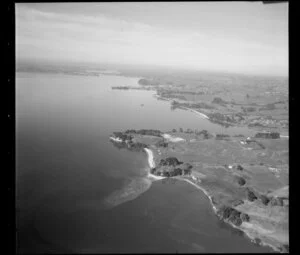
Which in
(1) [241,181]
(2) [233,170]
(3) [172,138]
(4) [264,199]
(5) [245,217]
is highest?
(3) [172,138]

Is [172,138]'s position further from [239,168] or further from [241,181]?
[241,181]

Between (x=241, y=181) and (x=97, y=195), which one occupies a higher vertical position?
(x=241, y=181)

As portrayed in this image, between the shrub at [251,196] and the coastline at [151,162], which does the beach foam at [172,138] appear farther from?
the shrub at [251,196]

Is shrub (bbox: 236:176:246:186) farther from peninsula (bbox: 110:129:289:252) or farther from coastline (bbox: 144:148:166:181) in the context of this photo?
coastline (bbox: 144:148:166:181)

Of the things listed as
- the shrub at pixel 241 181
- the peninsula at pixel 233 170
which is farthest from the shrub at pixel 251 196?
the shrub at pixel 241 181

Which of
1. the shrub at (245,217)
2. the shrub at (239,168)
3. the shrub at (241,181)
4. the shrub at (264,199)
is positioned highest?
the shrub at (239,168)

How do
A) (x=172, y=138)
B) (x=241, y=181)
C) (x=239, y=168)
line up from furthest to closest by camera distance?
(x=172, y=138) < (x=239, y=168) < (x=241, y=181)

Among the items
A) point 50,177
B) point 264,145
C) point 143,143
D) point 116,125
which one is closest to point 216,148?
point 264,145

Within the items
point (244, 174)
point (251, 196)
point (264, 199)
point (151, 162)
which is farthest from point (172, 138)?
point (264, 199)
